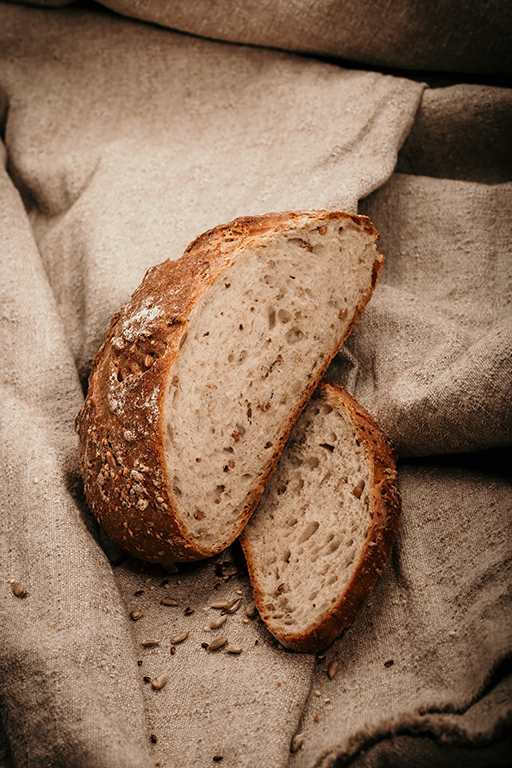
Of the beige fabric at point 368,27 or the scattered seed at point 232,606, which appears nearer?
the scattered seed at point 232,606

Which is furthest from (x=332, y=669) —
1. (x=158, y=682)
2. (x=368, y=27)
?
(x=368, y=27)

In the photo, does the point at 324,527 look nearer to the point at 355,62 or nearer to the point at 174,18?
the point at 355,62

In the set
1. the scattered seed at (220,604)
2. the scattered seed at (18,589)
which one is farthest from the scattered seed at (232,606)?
the scattered seed at (18,589)

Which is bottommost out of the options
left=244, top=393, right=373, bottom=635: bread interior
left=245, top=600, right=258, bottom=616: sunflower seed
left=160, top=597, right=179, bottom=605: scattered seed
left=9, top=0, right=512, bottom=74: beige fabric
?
left=160, top=597, right=179, bottom=605: scattered seed

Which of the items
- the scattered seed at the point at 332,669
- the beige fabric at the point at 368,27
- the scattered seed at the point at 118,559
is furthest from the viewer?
the beige fabric at the point at 368,27

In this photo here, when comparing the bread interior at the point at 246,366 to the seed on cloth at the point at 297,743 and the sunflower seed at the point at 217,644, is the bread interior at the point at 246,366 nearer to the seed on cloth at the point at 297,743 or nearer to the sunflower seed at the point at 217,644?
the sunflower seed at the point at 217,644

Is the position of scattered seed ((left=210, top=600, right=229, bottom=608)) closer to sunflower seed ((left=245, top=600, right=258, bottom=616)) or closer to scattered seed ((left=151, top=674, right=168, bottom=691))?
sunflower seed ((left=245, top=600, right=258, bottom=616))

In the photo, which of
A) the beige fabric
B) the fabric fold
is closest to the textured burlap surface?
the fabric fold

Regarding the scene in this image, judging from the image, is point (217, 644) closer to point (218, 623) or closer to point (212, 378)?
point (218, 623)
